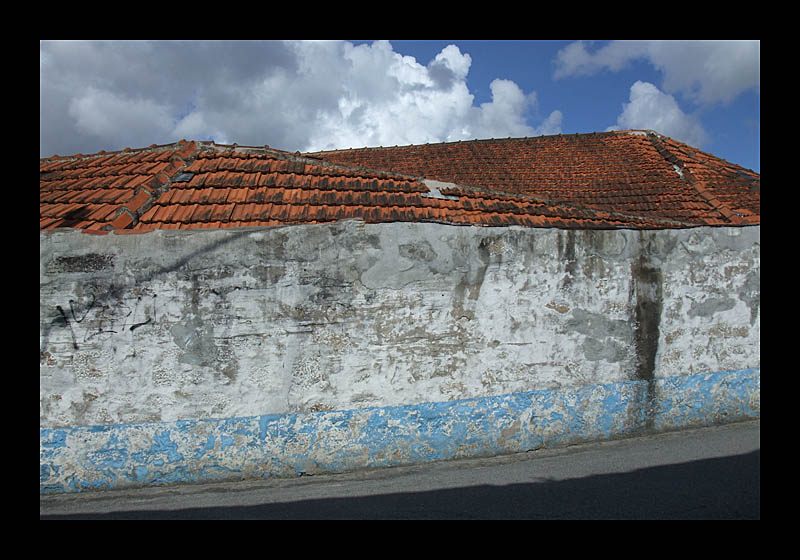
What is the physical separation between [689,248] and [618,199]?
3.17 metres

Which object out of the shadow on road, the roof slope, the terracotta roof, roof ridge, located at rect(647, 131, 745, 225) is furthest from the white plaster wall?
roof ridge, located at rect(647, 131, 745, 225)

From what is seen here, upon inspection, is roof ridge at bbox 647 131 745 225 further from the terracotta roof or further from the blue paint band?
the blue paint band

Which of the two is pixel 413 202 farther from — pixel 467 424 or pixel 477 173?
pixel 477 173

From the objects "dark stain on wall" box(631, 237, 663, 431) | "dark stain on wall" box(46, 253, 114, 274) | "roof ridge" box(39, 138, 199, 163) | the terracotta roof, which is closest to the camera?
"dark stain on wall" box(46, 253, 114, 274)

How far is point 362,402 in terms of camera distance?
414 cm

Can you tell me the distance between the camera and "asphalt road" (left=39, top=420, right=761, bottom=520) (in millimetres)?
3416

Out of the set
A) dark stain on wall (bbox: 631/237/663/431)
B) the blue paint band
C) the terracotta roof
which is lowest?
the blue paint band

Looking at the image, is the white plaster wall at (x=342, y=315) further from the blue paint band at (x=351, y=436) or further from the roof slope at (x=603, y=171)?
the roof slope at (x=603, y=171)

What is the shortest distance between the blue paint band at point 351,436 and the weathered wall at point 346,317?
11 cm

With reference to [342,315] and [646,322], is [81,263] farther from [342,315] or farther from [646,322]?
[646,322]

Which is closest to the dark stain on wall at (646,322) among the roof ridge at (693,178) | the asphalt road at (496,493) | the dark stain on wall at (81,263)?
the asphalt road at (496,493)

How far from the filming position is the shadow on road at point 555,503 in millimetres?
3354

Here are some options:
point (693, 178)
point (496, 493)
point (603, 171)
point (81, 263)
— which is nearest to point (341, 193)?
point (81, 263)

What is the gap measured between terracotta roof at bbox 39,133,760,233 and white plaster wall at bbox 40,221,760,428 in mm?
345
